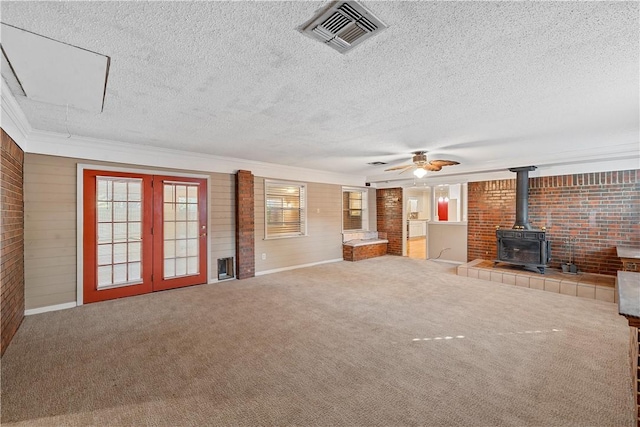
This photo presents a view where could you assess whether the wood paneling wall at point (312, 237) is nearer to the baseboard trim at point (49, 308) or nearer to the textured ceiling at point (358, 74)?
the textured ceiling at point (358, 74)

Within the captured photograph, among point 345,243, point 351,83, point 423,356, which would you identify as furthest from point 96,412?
point 345,243

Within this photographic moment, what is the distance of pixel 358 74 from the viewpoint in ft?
7.48

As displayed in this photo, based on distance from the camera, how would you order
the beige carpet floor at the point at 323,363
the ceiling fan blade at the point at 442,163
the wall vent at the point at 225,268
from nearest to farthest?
1. the beige carpet floor at the point at 323,363
2. the ceiling fan blade at the point at 442,163
3. the wall vent at the point at 225,268

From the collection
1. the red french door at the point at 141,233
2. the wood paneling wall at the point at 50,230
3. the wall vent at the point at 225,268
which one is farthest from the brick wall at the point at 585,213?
the wood paneling wall at the point at 50,230

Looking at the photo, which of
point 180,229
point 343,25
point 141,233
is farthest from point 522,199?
point 141,233

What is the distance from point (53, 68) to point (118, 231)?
118 inches

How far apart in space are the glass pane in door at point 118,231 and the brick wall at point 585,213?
720 cm

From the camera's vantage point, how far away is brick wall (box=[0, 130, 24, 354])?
292 centimetres

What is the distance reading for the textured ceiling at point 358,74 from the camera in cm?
158

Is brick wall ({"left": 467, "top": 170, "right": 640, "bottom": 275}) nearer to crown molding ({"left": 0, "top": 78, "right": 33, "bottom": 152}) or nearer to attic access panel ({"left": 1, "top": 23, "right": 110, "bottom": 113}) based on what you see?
attic access panel ({"left": 1, "top": 23, "right": 110, "bottom": 113})

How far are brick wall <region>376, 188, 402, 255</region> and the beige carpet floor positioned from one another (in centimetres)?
422

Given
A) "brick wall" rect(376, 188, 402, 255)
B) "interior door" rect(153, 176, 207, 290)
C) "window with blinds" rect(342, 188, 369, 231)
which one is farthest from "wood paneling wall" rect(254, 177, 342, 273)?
"brick wall" rect(376, 188, 402, 255)

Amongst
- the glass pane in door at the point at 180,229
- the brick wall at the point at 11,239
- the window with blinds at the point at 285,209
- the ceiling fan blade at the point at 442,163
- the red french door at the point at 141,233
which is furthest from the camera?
the window with blinds at the point at 285,209

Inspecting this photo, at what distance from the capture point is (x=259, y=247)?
6242 millimetres
